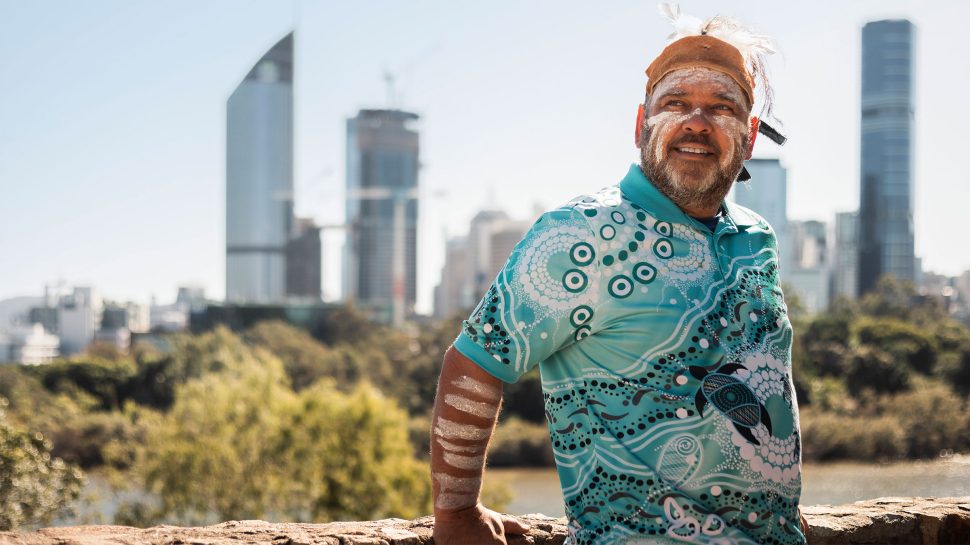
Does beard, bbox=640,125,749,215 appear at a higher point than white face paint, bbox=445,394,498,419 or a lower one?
higher

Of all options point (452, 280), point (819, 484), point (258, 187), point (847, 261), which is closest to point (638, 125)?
point (819, 484)

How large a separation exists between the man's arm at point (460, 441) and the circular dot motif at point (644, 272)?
0.32m

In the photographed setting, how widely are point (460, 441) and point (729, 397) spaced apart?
51 centimetres

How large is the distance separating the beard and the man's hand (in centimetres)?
74

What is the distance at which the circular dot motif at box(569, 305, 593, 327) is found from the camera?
1.77 m

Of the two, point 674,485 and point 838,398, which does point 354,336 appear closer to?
point 838,398

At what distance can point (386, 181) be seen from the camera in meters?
177

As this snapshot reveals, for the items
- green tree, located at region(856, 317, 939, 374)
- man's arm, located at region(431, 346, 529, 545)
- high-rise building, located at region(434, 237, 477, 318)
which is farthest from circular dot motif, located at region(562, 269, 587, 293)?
high-rise building, located at region(434, 237, 477, 318)

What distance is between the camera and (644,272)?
1.80 metres

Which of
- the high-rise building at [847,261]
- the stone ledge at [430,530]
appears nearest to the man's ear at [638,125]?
the stone ledge at [430,530]

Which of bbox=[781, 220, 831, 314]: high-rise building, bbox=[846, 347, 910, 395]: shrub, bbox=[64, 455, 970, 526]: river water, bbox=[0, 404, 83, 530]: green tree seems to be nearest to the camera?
bbox=[0, 404, 83, 530]: green tree

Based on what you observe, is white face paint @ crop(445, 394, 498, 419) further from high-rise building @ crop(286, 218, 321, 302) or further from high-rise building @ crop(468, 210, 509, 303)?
high-rise building @ crop(286, 218, 321, 302)

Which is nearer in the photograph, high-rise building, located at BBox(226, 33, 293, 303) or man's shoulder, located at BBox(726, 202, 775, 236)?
man's shoulder, located at BBox(726, 202, 775, 236)

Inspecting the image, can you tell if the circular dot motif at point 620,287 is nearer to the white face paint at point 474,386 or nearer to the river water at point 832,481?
the white face paint at point 474,386
